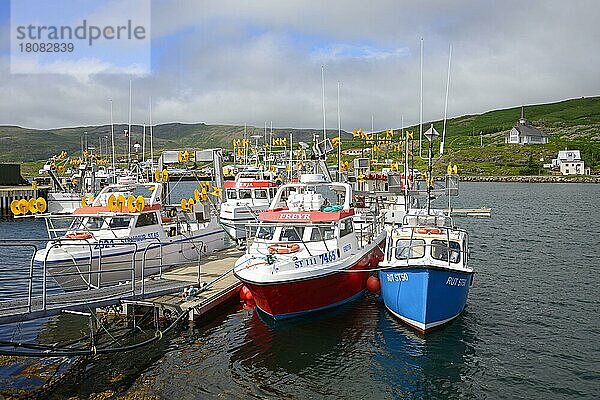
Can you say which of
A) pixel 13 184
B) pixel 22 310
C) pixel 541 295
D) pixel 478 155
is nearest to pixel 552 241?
pixel 541 295

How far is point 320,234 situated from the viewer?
1938 centimetres

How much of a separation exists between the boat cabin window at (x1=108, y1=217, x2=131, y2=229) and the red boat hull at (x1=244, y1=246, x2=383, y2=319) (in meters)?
7.21

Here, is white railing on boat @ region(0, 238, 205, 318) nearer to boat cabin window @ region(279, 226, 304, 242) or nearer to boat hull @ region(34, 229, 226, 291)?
boat hull @ region(34, 229, 226, 291)

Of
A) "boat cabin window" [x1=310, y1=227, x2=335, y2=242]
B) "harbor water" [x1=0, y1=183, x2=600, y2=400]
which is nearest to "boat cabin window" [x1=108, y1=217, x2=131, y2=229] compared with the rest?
"harbor water" [x1=0, y1=183, x2=600, y2=400]

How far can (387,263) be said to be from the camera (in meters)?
18.3

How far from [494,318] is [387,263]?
454cm

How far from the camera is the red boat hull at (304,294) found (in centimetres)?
1747

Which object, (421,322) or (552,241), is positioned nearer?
(421,322)

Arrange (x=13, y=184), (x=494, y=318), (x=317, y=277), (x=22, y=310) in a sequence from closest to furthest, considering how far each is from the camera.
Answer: (x=22, y=310)
(x=317, y=277)
(x=494, y=318)
(x=13, y=184)

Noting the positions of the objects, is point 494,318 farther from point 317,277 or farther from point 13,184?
point 13,184

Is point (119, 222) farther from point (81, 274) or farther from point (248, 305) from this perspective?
point (248, 305)

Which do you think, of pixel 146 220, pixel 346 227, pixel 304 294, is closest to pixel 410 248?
pixel 346 227

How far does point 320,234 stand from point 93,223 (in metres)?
9.70

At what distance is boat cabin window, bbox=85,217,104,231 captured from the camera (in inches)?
886
